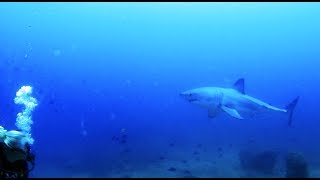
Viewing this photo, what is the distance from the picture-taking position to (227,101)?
11031mm

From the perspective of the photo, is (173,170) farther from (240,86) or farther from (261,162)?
(240,86)

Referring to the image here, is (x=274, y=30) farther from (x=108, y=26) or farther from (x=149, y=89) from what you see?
(x=108, y=26)

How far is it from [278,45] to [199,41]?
85.9 ft

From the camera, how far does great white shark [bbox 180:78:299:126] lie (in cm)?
1074

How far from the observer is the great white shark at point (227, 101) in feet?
35.2

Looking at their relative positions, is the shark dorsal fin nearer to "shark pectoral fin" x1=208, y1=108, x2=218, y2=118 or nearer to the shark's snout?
"shark pectoral fin" x1=208, y1=108, x2=218, y2=118

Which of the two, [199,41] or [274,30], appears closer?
[274,30]

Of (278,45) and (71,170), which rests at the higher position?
(278,45)

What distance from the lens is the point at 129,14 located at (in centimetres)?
12244

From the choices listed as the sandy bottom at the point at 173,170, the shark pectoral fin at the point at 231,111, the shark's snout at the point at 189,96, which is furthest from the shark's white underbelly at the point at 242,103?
the sandy bottom at the point at 173,170

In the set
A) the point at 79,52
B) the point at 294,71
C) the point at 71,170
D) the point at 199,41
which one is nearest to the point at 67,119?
the point at 79,52

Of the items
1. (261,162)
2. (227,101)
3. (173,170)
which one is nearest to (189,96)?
(227,101)

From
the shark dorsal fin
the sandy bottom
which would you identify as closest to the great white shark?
the shark dorsal fin

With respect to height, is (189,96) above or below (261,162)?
above
